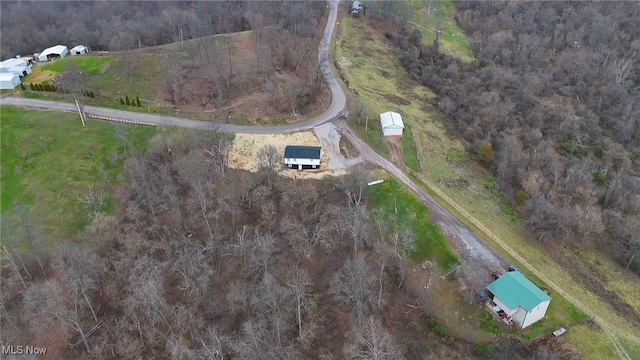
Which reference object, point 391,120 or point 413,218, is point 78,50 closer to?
point 391,120

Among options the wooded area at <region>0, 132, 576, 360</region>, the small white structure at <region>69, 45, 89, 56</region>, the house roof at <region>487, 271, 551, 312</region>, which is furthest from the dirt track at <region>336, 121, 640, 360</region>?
the small white structure at <region>69, 45, 89, 56</region>

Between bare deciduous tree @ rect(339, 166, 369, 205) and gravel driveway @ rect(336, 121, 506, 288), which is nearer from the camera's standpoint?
gravel driveway @ rect(336, 121, 506, 288)

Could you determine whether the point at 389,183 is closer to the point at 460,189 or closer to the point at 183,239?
the point at 460,189

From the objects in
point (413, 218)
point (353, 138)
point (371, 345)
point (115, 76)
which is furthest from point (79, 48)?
point (371, 345)

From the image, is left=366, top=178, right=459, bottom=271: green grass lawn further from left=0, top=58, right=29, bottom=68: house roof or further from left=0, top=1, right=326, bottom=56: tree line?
left=0, top=58, right=29, bottom=68: house roof

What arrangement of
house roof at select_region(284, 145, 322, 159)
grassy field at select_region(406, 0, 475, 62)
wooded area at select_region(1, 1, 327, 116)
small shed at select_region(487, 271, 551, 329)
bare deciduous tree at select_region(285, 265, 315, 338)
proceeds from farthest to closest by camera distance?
grassy field at select_region(406, 0, 475, 62) → wooded area at select_region(1, 1, 327, 116) → house roof at select_region(284, 145, 322, 159) → small shed at select_region(487, 271, 551, 329) → bare deciduous tree at select_region(285, 265, 315, 338)

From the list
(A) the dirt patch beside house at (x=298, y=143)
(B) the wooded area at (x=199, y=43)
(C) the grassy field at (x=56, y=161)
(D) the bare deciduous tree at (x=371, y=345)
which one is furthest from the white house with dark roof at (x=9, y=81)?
(D) the bare deciduous tree at (x=371, y=345)
